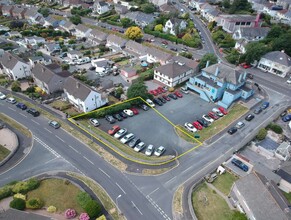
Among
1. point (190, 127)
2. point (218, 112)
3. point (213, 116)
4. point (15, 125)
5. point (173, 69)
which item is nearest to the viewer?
point (15, 125)

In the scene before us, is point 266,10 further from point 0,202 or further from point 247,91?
point 0,202

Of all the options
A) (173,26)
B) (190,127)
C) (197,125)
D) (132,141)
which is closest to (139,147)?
(132,141)

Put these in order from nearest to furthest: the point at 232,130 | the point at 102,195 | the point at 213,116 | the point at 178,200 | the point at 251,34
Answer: the point at 178,200 < the point at 102,195 < the point at 232,130 < the point at 213,116 < the point at 251,34

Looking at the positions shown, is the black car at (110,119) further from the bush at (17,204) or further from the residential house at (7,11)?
the residential house at (7,11)

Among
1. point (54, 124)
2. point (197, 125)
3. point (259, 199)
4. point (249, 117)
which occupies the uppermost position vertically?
point (259, 199)

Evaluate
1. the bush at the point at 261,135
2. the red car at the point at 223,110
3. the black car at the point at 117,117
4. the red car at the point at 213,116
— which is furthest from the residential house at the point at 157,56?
the bush at the point at 261,135

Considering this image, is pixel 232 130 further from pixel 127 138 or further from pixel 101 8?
pixel 101 8
